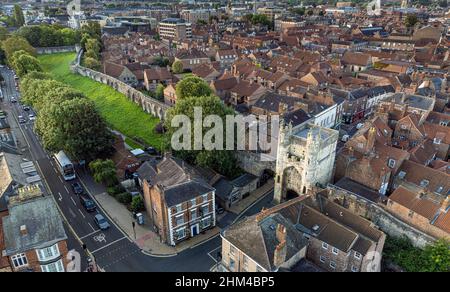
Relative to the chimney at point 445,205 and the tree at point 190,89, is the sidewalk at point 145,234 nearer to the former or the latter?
the chimney at point 445,205

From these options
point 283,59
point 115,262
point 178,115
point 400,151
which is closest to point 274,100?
point 178,115

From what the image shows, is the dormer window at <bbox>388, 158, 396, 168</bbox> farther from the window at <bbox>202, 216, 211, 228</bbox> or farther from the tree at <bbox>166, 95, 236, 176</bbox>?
the window at <bbox>202, 216, 211, 228</bbox>

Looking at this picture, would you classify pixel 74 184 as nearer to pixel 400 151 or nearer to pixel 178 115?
pixel 178 115

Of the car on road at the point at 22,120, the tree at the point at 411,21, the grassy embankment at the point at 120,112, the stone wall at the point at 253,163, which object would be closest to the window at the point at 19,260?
the stone wall at the point at 253,163

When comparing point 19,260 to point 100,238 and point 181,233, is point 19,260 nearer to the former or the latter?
point 100,238

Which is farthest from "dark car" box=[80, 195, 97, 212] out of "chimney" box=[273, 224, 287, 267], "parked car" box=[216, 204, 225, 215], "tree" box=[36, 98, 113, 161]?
"chimney" box=[273, 224, 287, 267]

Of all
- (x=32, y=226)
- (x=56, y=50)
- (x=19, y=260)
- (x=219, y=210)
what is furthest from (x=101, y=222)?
(x=56, y=50)

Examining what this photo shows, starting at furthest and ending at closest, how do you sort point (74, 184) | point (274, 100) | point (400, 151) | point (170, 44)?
point (170, 44) → point (274, 100) → point (74, 184) → point (400, 151)
